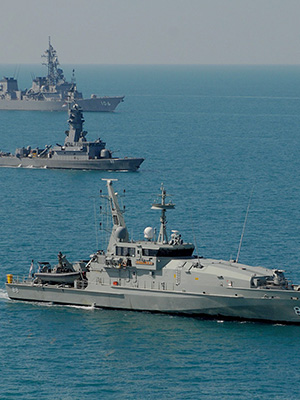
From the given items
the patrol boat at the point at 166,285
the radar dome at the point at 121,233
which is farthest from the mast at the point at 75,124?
the radar dome at the point at 121,233

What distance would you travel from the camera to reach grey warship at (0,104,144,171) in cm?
12281

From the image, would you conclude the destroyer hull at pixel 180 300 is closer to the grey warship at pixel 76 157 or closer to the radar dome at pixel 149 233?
the radar dome at pixel 149 233

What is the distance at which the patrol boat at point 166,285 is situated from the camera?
178 ft

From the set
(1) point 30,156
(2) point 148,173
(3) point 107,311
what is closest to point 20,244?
(3) point 107,311

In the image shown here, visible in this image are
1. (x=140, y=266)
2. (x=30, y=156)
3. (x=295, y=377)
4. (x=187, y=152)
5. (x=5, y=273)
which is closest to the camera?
(x=295, y=377)

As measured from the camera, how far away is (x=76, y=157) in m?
125

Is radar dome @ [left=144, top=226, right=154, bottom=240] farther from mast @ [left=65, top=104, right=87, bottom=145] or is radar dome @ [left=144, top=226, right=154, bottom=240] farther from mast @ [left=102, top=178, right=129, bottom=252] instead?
mast @ [left=65, top=104, right=87, bottom=145]

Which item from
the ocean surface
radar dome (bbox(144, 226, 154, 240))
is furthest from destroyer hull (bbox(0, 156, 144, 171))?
radar dome (bbox(144, 226, 154, 240))

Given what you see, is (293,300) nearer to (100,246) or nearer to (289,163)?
(100,246)

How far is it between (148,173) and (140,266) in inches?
2477

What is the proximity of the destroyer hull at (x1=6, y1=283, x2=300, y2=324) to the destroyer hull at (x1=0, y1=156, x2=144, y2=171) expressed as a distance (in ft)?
206

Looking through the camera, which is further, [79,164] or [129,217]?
[79,164]

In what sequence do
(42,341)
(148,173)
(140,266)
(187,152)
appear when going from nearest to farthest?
(42,341) → (140,266) → (148,173) → (187,152)

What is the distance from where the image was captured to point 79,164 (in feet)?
409
